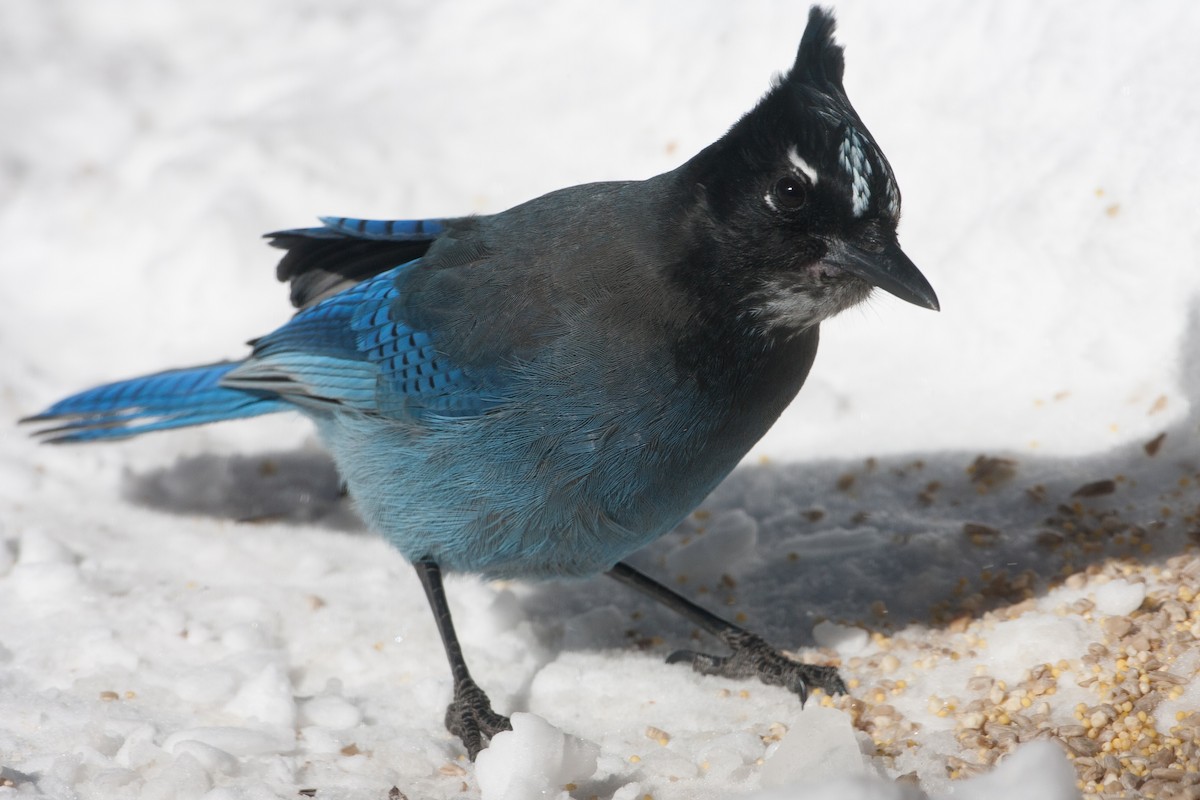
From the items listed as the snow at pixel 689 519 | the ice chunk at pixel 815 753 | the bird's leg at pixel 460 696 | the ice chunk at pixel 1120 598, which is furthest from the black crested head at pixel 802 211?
the bird's leg at pixel 460 696

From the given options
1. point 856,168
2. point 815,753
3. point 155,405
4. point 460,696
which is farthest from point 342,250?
point 815,753

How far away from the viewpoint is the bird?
2623 millimetres

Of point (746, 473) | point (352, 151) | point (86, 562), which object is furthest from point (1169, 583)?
point (352, 151)

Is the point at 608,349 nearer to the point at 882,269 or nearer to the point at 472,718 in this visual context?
the point at 882,269

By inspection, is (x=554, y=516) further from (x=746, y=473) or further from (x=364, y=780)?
(x=746, y=473)

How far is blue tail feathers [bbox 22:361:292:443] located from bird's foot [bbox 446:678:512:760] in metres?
0.89

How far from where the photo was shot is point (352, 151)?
16.4ft

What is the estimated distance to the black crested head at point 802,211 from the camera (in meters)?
2.57

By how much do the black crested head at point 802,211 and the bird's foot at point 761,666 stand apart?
815 mm

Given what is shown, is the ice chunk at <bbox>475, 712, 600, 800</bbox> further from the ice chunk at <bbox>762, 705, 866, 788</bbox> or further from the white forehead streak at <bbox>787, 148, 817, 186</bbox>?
the white forehead streak at <bbox>787, 148, 817, 186</bbox>

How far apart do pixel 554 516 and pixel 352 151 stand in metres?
2.59

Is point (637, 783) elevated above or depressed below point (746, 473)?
below

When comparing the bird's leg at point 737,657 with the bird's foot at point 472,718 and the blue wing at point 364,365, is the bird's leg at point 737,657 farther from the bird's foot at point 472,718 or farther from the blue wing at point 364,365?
the blue wing at point 364,365

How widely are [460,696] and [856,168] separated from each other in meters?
1.38
